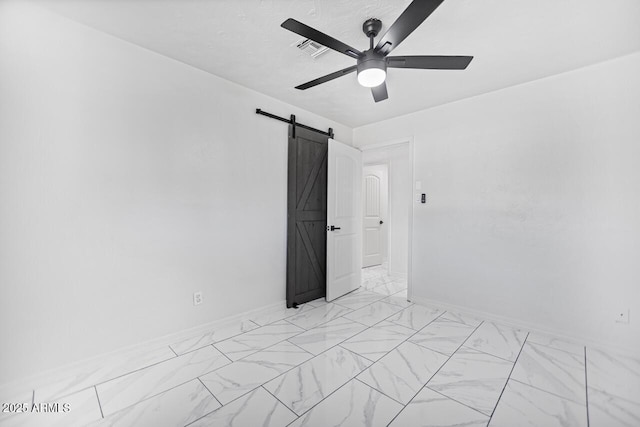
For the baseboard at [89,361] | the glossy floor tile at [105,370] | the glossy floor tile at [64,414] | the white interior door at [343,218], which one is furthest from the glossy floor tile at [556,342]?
the glossy floor tile at [64,414]

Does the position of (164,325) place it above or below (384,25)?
below

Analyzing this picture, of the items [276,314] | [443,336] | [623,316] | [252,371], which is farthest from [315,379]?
[623,316]

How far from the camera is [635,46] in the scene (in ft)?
7.04

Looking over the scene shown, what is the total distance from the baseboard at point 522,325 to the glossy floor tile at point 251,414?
2.40 m

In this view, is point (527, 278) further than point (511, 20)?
Yes

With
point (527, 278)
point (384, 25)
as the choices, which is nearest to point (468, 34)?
point (384, 25)

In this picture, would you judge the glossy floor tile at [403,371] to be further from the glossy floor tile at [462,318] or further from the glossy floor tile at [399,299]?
the glossy floor tile at [399,299]

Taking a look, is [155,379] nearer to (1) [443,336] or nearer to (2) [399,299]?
(1) [443,336]

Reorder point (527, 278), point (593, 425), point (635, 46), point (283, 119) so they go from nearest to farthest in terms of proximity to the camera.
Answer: point (593, 425) → point (635, 46) → point (527, 278) → point (283, 119)

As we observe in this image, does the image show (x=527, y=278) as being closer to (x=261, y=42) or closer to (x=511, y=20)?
(x=511, y=20)

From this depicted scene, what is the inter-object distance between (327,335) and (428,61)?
2379 mm

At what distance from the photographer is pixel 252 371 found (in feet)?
6.45

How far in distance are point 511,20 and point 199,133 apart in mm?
2608

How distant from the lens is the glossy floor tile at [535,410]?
1.51 meters
